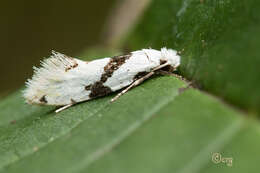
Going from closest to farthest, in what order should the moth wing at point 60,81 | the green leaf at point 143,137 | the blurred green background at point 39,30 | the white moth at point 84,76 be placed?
the green leaf at point 143,137, the white moth at point 84,76, the moth wing at point 60,81, the blurred green background at point 39,30

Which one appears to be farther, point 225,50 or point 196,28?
point 196,28

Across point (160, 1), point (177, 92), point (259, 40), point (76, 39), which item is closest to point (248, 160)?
point (259, 40)

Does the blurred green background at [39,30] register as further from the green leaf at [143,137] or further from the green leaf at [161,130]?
the green leaf at [143,137]

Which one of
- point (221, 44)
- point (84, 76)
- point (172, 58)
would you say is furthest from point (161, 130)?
point (84, 76)

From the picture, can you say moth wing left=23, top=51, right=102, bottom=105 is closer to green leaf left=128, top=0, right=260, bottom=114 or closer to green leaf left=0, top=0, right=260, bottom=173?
green leaf left=0, top=0, right=260, bottom=173

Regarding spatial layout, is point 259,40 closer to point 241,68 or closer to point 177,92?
point 241,68

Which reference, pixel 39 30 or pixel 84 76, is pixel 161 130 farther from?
pixel 39 30

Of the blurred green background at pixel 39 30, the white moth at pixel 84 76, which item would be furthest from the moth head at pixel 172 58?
the blurred green background at pixel 39 30
